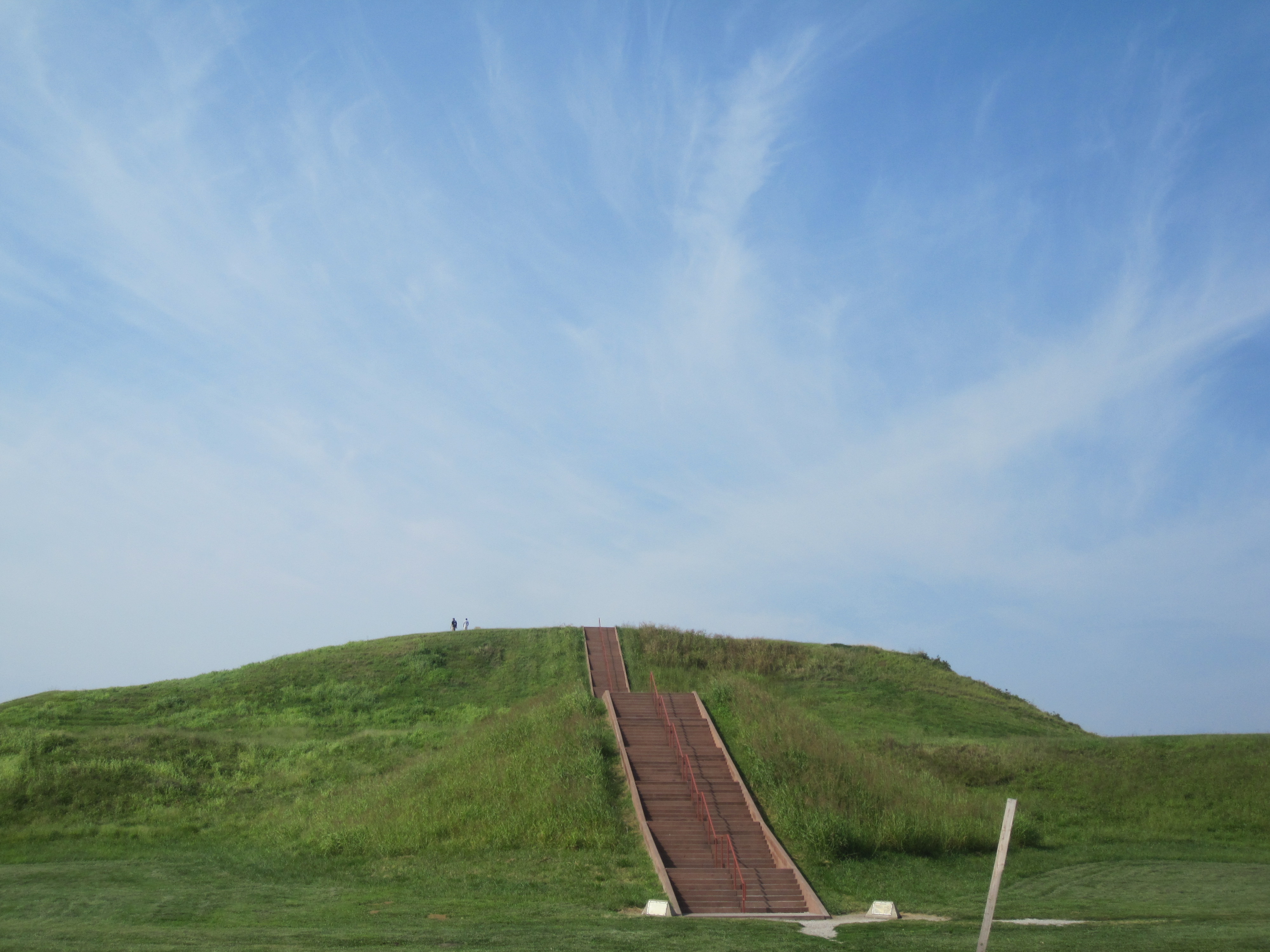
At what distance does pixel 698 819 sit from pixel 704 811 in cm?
25

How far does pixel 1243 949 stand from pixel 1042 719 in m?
29.1

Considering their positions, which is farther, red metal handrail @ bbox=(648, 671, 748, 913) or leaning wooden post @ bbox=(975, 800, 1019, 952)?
red metal handrail @ bbox=(648, 671, 748, 913)

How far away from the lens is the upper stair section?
3575 cm

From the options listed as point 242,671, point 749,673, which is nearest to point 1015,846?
point 749,673

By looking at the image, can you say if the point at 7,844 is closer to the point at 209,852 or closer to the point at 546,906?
the point at 209,852

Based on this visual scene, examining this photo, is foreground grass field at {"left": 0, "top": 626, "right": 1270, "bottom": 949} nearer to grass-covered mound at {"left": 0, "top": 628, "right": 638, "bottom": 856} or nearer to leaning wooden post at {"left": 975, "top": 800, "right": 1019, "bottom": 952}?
grass-covered mound at {"left": 0, "top": 628, "right": 638, "bottom": 856}

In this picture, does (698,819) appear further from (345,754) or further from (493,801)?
(345,754)

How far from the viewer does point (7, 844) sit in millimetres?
23875

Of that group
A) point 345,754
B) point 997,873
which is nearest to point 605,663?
point 345,754

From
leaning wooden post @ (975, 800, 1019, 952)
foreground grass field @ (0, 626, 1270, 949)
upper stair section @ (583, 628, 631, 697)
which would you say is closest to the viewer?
leaning wooden post @ (975, 800, 1019, 952)

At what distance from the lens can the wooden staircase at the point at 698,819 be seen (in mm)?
18922

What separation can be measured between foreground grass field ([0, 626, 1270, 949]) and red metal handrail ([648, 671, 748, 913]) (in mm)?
1586

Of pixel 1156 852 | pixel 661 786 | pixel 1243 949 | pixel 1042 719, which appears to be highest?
pixel 1042 719

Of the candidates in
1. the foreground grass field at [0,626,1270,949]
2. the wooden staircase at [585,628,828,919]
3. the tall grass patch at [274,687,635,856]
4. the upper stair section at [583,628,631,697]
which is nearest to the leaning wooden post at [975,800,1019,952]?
the foreground grass field at [0,626,1270,949]
